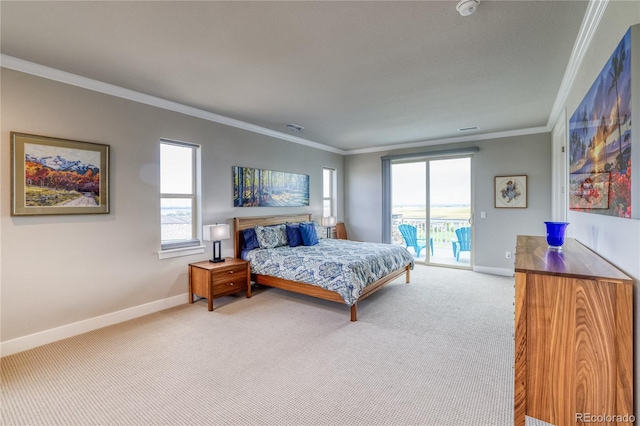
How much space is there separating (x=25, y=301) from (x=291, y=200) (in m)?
3.83

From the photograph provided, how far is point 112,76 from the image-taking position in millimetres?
3004

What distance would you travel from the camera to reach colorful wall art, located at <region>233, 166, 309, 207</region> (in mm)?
4715

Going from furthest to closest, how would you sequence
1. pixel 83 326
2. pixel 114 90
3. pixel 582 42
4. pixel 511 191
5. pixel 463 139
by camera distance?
pixel 463 139 → pixel 511 191 → pixel 114 90 → pixel 83 326 → pixel 582 42

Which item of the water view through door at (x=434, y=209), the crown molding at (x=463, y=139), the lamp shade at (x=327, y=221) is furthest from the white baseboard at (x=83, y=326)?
the crown molding at (x=463, y=139)

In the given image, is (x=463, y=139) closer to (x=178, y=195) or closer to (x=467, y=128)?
(x=467, y=128)

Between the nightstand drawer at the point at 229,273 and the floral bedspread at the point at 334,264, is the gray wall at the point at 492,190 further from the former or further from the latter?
the nightstand drawer at the point at 229,273

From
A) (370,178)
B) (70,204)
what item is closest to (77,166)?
(70,204)

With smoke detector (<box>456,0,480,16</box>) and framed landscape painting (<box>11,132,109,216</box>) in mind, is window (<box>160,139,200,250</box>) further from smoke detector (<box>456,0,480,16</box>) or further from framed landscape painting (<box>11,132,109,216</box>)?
smoke detector (<box>456,0,480,16</box>)

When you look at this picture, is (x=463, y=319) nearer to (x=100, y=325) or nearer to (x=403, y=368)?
(x=403, y=368)

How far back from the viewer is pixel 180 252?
3932 millimetres

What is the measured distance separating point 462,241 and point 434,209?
2.79 ft

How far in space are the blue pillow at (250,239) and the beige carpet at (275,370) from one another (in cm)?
108

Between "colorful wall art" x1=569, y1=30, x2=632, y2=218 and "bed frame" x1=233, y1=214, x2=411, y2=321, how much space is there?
2362 millimetres

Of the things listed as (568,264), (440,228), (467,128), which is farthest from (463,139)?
(568,264)
